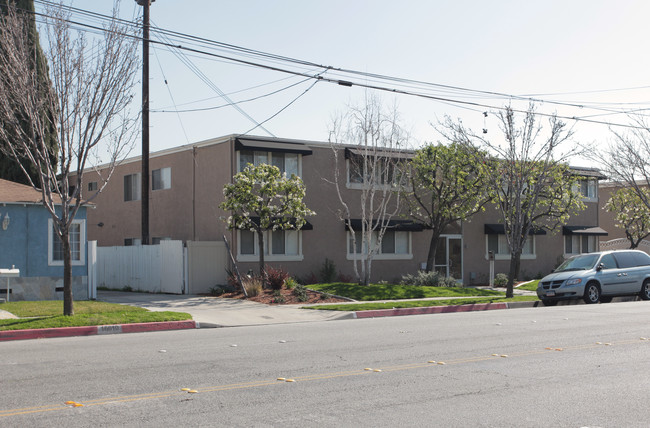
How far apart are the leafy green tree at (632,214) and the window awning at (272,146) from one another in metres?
19.5

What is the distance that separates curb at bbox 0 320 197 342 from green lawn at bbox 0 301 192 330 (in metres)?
0.28

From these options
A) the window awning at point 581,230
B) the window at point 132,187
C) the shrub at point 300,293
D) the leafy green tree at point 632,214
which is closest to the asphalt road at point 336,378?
the shrub at point 300,293

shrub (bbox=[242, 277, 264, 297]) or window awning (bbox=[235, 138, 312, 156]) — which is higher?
window awning (bbox=[235, 138, 312, 156])

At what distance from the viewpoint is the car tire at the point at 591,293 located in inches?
827

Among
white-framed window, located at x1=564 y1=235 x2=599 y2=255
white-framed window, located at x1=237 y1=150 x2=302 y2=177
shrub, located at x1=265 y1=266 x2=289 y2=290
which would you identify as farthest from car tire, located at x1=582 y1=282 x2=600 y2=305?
white-framed window, located at x1=564 y1=235 x2=599 y2=255

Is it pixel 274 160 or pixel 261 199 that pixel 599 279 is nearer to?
pixel 261 199

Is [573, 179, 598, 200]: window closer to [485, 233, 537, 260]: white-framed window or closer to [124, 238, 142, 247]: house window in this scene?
[485, 233, 537, 260]: white-framed window

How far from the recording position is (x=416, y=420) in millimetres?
6492

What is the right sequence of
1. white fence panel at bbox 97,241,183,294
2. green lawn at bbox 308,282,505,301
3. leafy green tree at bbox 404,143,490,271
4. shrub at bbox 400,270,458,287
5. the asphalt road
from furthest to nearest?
leafy green tree at bbox 404,143,490,271, shrub at bbox 400,270,458,287, white fence panel at bbox 97,241,183,294, green lawn at bbox 308,282,505,301, the asphalt road

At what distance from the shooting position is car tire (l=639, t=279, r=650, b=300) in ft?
72.9

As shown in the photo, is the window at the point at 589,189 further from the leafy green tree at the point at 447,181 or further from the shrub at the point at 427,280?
the shrub at the point at 427,280

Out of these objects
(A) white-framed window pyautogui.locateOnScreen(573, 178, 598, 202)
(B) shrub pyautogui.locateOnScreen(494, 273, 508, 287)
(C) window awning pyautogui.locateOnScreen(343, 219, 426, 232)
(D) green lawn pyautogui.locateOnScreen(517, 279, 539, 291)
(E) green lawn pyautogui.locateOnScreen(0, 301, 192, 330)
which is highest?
(A) white-framed window pyautogui.locateOnScreen(573, 178, 598, 202)

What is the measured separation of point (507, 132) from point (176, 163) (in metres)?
13.3

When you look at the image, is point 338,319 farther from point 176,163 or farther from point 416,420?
point 176,163
